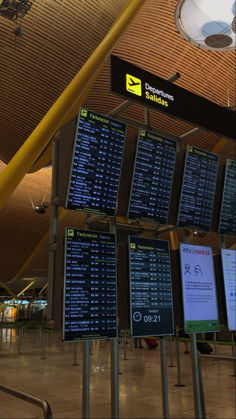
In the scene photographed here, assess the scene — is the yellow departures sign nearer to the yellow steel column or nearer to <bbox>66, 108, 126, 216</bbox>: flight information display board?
<bbox>66, 108, 126, 216</bbox>: flight information display board

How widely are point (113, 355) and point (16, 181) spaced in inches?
277

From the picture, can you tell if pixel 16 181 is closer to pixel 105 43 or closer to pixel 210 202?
pixel 105 43

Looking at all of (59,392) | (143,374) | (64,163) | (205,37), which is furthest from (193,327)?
(205,37)

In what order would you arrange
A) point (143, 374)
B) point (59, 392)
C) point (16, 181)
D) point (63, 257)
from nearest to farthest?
point (63, 257)
point (59, 392)
point (143, 374)
point (16, 181)

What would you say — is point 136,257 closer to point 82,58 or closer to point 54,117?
point 54,117

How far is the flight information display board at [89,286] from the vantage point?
3.21 metres

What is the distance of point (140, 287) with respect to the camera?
3.72 m

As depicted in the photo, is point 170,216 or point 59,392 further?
point 59,392

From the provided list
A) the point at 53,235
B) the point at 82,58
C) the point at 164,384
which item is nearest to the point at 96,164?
the point at 53,235

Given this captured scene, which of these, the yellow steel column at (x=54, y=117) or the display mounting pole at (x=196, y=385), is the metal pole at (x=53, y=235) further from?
the yellow steel column at (x=54, y=117)

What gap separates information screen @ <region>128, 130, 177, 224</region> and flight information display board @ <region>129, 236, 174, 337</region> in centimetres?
33

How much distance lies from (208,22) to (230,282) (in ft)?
32.1

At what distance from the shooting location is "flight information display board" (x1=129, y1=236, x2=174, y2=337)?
11.8 ft

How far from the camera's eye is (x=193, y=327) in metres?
3.82
